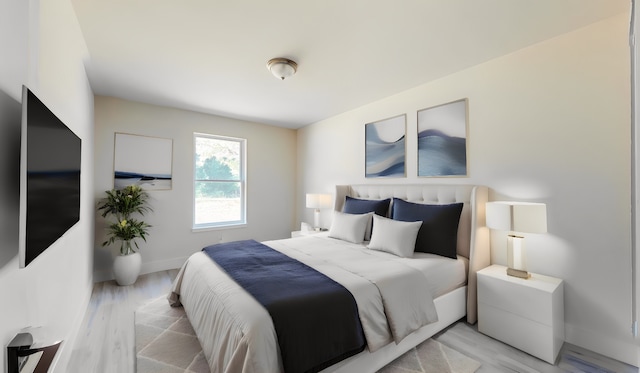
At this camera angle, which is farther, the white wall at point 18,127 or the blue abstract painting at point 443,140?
the blue abstract painting at point 443,140

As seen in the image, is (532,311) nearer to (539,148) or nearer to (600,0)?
(539,148)

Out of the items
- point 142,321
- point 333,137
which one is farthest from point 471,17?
point 142,321

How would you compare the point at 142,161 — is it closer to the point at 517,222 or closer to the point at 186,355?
the point at 186,355

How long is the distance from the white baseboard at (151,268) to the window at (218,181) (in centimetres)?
60

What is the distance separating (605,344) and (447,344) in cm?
114

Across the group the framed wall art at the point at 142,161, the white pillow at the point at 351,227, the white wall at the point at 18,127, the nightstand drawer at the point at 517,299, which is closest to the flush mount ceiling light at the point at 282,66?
the white wall at the point at 18,127

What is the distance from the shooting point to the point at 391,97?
351 centimetres

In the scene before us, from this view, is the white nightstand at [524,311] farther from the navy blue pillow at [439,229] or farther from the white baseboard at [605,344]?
the navy blue pillow at [439,229]

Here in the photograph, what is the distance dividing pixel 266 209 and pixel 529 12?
438cm

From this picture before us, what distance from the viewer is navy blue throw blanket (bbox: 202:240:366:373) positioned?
1364 mm

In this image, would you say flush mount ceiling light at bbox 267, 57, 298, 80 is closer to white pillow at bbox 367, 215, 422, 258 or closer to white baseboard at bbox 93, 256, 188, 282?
white pillow at bbox 367, 215, 422, 258

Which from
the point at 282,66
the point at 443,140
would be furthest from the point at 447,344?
the point at 282,66

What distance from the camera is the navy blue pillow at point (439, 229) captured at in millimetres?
2482

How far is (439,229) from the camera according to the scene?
2.53 metres
